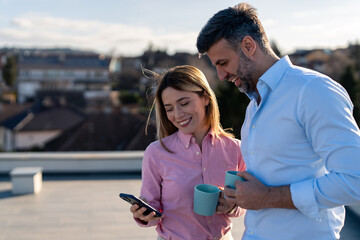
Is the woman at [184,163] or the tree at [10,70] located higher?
the woman at [184,163]

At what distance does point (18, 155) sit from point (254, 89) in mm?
5360

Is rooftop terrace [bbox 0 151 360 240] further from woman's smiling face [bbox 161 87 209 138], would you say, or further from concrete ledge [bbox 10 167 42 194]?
woman's smiling face [bbox 161 87 209 138]

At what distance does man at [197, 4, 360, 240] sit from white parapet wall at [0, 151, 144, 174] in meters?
4.43

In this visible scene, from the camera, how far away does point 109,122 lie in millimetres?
23062

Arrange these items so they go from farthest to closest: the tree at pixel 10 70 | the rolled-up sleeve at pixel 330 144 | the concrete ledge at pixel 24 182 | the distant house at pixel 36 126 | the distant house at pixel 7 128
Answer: the tree at pixel 10 70 < the distant house at pixel 7 128 < the distant house at pixel 36 126 < the concrete ledge at pixel 24 182 < the rolled-up sleeve at pixel 330 144

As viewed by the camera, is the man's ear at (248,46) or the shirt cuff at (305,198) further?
the man's ear at (248,46)

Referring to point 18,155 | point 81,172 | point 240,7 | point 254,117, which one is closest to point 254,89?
point 254,117

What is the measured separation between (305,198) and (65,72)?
1953 inches

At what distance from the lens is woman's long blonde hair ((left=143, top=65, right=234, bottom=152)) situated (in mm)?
1539

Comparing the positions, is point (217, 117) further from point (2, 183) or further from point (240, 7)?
point (2, 183)

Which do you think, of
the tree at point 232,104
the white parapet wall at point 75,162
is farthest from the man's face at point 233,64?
the tree at point 232,104

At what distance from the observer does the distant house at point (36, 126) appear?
29.2 meters

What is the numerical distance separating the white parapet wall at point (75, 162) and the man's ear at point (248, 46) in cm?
448

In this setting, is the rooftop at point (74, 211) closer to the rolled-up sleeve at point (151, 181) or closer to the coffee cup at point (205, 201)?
the rolled-up sleeve at point (151, 181)
